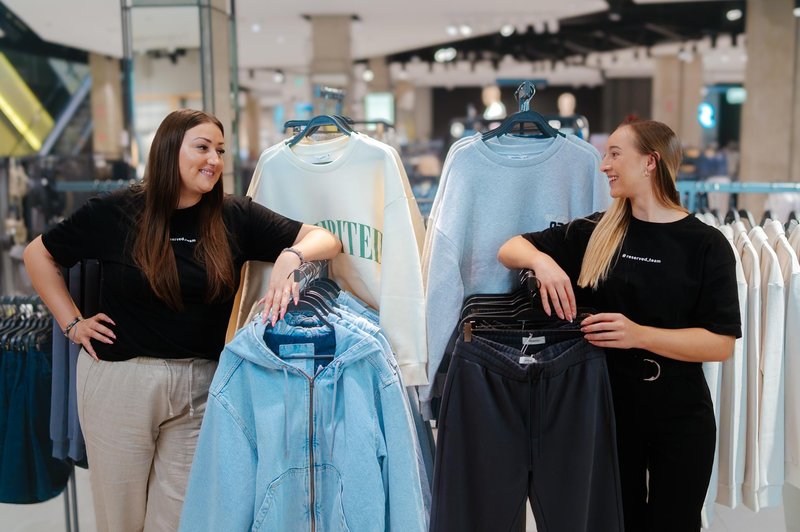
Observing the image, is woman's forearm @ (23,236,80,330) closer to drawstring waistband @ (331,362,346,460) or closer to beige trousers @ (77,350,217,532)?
beige trousers @ (77,350,217,532)

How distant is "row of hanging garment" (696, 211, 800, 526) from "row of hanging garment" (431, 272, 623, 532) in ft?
2.04

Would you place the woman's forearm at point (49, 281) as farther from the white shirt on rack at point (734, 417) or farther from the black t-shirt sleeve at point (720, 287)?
the white shirt on rack at point (734, 417)

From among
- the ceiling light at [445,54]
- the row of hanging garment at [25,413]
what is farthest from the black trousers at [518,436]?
the ceiling light at [445,54]

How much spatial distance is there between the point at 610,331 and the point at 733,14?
39.7ft

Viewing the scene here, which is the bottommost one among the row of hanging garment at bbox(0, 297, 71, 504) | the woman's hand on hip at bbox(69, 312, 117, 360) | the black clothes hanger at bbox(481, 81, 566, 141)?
the row of hanging garment at bbox(0, 297, 71, 504)

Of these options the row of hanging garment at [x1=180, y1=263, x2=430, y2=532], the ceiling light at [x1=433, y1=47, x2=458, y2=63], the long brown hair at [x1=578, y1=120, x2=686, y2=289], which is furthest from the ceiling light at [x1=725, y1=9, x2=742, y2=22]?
the row of hanging garment at [x1=180, y1=263, x2=430, y2=532]

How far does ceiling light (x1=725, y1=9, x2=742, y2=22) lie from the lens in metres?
12.0

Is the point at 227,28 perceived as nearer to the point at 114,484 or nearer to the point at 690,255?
the point at 114,484

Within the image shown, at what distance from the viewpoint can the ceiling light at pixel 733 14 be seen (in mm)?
12016

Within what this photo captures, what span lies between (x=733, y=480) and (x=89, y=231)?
217 cm

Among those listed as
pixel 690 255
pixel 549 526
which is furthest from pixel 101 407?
pixel 690 255

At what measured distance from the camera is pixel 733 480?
2.40 m

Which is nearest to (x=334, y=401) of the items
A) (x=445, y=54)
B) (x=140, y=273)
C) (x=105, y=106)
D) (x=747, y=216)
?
(x=140, y=273)

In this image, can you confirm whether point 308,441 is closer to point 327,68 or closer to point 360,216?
point 360,216
